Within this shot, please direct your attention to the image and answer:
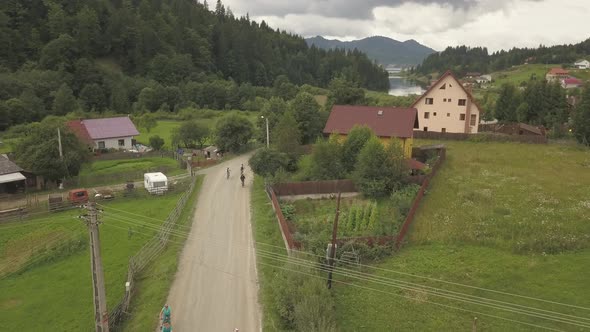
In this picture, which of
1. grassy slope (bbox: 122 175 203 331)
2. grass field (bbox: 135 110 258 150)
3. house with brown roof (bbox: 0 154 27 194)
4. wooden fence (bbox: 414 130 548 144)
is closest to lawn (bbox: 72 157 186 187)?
house with brown roof (bbox: 0 154 27 194)

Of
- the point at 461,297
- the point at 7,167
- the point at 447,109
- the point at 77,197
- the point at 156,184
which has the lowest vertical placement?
the point at 461,297

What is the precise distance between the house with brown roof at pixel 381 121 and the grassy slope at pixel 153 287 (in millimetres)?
19409

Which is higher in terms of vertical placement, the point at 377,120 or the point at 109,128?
the point at 377,120

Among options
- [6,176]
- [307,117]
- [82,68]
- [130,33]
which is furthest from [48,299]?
[130,33]

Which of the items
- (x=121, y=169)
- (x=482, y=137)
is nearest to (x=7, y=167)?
(x=121, y=169)

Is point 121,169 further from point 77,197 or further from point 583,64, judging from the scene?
point 583,64

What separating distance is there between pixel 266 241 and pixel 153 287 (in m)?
6.97

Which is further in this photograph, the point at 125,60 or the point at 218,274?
the point at 125,60

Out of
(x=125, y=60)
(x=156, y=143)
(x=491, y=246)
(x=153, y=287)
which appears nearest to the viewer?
(x=153, y=287)

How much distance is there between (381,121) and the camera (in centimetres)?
4209

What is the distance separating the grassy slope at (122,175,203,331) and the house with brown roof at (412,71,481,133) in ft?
116

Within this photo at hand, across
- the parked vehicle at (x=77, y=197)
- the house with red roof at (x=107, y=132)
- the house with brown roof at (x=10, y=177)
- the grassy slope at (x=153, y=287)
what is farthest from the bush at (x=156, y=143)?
the grassy slope at (x=153, y=287)

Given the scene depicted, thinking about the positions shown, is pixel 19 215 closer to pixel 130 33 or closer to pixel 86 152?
pixel 86 152

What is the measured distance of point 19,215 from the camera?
3241 cm
